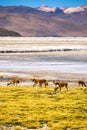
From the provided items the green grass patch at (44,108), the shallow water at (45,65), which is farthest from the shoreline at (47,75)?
the green grass patch at (44,108)

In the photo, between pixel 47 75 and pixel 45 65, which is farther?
pixel 45 65

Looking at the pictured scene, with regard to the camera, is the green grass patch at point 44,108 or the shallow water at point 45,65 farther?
the shallow water at point 45,65

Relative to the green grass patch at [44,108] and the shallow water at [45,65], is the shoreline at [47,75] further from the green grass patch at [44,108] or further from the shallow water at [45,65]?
the green grass patch at [44,108]

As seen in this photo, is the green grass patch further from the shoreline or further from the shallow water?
the shallow water

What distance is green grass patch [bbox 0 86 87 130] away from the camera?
54.1 feet

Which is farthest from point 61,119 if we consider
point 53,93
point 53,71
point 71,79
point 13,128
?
point 53,71

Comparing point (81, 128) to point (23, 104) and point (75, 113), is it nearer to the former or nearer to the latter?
point (75, 113)

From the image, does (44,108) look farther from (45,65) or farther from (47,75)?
(45,65)

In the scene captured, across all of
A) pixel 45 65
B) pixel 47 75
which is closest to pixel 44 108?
pixel 47 75

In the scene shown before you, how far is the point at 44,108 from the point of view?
1905 cm

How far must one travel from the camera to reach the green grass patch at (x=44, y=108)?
16484 millimetres

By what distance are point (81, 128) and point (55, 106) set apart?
3.98 metres

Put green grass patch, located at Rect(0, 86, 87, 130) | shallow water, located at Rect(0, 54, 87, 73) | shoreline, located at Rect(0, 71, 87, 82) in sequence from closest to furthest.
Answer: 1. green grass patch, located at Rect(0, 86, 87, 130)
2. shoreline, located at Rect(0, 71, 87, 82)
3. shallow water, located at Rect(0, 54, 87, 73)

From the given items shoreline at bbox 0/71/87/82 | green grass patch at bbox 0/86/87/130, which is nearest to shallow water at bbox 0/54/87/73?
shoreline at bbox 0/71/87/82
